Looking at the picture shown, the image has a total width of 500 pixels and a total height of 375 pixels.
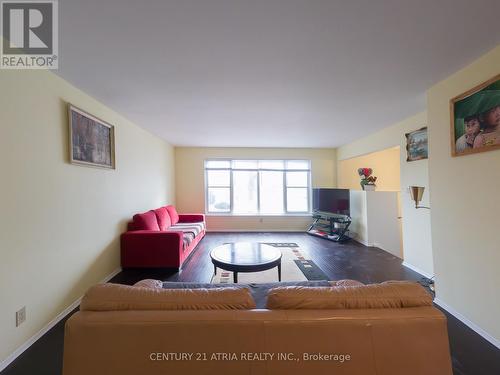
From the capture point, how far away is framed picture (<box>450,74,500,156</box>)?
5.84 ft

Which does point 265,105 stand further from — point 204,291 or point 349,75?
point 204,291

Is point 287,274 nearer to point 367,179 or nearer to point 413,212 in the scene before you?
point 413,212

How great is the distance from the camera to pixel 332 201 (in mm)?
5359

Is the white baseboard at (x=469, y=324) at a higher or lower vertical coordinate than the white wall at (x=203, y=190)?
lower

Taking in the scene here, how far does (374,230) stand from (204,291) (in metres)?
4.62

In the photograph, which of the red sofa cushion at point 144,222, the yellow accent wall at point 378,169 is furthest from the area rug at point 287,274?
the yellow accent wall at point 378,169

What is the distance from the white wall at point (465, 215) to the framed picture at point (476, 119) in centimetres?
7

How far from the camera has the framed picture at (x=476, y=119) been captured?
1.78 metres

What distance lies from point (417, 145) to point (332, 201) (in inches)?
93.7

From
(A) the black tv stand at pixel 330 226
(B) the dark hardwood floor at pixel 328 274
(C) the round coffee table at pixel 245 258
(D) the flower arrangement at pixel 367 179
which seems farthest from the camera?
(A) the black tv stand at pixel 330 226

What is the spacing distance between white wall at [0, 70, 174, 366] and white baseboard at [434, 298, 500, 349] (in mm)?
3974

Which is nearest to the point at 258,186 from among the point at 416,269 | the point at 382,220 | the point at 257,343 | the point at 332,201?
the point at 332,201

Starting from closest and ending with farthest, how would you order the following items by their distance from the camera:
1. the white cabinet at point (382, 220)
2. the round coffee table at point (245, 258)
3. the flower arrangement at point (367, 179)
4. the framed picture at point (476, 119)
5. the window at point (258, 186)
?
the framed picture at point (476, 119) → the round coffee table at point (245, 258) → the white cabinet at point (382, 220) → the flower arrangement at point (367, 179) → the window at point (258, 186)

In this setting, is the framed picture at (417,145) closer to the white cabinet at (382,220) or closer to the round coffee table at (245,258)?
the white cabinet at (382,220)
